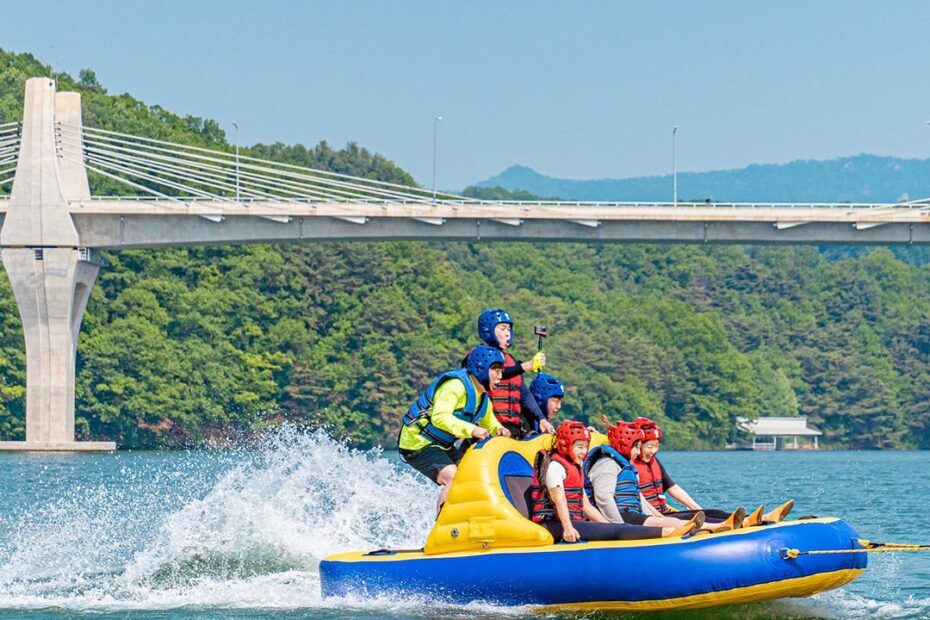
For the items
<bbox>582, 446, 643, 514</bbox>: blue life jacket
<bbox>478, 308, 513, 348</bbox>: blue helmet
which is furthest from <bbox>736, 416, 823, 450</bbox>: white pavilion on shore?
<bbox>582, 446, 643, 514</bbox>: blue life jacket

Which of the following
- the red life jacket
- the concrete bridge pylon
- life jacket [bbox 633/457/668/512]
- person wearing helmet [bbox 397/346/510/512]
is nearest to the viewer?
life jacket [bbox 633/457/668/512]

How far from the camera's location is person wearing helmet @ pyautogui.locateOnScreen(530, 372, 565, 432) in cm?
1580

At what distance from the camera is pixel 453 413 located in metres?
15.2

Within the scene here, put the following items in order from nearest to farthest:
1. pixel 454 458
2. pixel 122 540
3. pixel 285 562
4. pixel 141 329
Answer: pixel 454 458 < pixel 285 562 < pixel 122 540 < pixel 141 329

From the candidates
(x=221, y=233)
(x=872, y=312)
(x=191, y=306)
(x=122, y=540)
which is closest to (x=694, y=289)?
(x=872, y=312)

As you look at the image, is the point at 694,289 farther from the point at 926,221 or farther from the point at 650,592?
the point at 650,592

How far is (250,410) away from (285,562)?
46.8m

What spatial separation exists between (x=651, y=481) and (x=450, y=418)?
164 centimetres

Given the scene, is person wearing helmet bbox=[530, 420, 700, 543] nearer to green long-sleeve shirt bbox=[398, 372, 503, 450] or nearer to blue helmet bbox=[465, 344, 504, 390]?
green long-sleeve shirt bbox=[398, 372, 503, 450]

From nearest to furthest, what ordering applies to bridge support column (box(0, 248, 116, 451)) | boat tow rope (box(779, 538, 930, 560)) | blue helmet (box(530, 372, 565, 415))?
boat tow rope (box(779, 538, 930, 560))
blue helmet (box(530, 372, 565, 415))
bridge support column (box(0, 248, 116, 451))

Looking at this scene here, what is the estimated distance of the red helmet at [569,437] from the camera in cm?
1398

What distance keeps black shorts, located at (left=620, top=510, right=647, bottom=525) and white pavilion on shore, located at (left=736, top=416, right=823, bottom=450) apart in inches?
2755

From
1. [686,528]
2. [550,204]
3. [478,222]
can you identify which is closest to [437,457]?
[686,528]

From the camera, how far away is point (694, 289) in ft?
349
